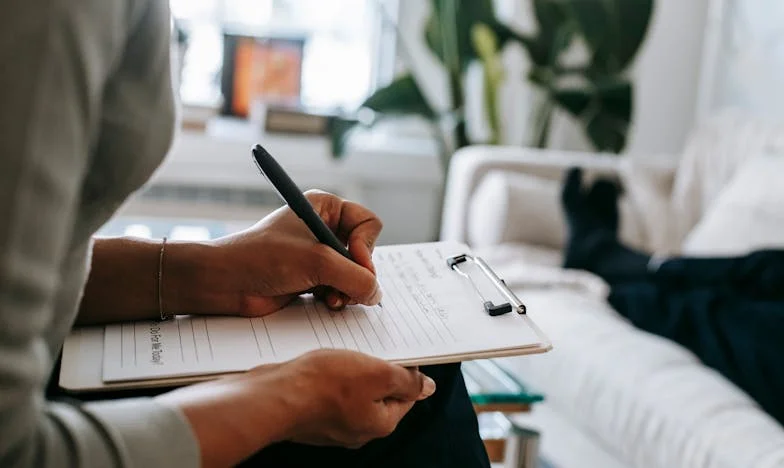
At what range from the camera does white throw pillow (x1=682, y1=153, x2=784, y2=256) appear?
1.94 metres

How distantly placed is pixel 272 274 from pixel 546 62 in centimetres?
205

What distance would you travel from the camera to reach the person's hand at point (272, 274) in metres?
0.77

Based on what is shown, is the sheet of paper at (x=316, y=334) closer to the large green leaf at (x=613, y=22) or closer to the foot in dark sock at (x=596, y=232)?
the foot in dark sock at (x=596, y=232)

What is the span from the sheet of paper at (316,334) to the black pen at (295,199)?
2.4 inches

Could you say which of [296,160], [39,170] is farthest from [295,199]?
[296,160]

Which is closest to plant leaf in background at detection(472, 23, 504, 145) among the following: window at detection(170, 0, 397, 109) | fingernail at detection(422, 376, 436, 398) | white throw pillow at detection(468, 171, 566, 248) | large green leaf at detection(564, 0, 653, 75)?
large green leaf at detection(564, 0, 653, 75)

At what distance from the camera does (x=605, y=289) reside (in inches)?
75.9

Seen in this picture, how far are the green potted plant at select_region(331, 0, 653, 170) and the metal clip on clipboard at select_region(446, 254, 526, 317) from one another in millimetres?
1781

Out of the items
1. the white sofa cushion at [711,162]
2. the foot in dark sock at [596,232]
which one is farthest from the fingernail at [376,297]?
the white sofa cushion at [711,162]

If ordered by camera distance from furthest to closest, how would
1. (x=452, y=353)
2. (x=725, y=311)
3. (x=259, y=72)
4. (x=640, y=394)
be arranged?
(x=259, y=72) → (x=725, y=311) → (x=640, y=394) → (x=452, y=353)

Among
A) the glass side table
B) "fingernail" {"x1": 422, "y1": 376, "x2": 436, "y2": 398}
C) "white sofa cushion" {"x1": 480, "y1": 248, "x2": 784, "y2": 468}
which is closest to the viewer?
"fingernail" {"x1": 422, "y1": 376, "x2": 436, "y2": 398}

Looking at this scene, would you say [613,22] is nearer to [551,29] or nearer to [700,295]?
[551,29]

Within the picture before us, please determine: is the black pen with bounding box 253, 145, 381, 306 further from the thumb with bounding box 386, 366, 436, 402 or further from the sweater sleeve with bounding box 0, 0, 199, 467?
the sweater sleeve with bounding box 0, 0, 199, 467

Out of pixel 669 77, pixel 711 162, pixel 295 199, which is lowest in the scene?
pixel 711 162
